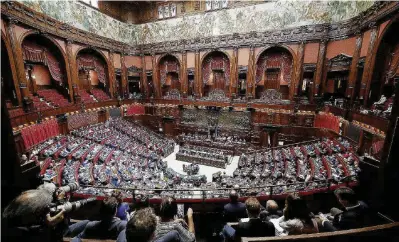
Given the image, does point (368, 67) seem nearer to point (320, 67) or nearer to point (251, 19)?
point (320, 67)

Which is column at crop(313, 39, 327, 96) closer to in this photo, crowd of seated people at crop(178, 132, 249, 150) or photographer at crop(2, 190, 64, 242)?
crowd of seated people at crop(178, 132, 249, 150)

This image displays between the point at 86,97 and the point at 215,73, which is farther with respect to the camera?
the point at 215,73

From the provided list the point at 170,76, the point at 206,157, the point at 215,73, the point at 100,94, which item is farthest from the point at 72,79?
the point at 215,73

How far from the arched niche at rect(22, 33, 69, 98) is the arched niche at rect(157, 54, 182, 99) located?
691cm

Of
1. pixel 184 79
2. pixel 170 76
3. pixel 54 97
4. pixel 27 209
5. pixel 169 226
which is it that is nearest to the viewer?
pixel 27 209

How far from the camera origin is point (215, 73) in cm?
1513

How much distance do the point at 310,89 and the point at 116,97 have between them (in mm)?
13729

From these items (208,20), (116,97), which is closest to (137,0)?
(208,20)

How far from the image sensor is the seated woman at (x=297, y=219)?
2.15m

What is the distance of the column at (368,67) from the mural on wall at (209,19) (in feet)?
7.01

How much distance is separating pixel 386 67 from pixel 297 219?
9228mm

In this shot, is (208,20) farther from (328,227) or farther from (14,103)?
(328,227)

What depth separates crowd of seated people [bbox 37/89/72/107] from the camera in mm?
10461

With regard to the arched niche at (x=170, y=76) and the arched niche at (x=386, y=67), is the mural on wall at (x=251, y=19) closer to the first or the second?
the arched niche at (x=170, y=76)
